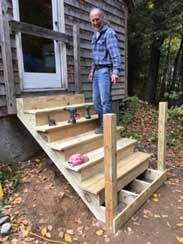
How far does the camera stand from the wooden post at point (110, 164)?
2.11 metres

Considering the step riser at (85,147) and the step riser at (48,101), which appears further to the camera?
the step riser at (48,101)

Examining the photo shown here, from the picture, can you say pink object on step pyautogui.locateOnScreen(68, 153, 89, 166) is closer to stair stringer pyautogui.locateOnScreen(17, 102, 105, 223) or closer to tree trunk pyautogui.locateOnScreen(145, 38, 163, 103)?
stair stringer pyautogui.locateOnScreen(17, 102, 105, 223)

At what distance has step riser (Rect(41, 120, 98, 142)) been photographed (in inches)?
113

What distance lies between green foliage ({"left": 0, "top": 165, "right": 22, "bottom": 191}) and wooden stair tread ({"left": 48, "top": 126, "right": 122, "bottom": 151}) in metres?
0.73

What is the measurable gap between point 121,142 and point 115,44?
55.9 inches

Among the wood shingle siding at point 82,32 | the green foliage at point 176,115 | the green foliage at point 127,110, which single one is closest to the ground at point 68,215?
the wood shingle siding at point 82,32

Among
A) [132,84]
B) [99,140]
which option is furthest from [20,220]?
[132,84]

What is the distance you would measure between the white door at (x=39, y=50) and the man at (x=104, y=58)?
3.23 ft

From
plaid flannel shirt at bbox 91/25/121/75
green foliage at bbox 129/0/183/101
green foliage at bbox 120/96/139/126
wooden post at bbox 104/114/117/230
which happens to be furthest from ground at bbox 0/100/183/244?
green foliage at bbox 129/0/183/101

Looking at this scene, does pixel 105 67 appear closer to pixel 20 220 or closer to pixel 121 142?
pixel 121 142

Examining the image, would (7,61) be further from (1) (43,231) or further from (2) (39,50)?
(1) (43,231)

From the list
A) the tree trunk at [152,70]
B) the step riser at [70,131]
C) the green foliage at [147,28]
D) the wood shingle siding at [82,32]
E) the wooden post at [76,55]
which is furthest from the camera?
the tree trunk at [152,70]

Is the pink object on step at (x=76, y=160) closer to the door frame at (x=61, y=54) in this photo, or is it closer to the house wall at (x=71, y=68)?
the house wall at (x=71, y=68)

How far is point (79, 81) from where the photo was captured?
14.3 ft
